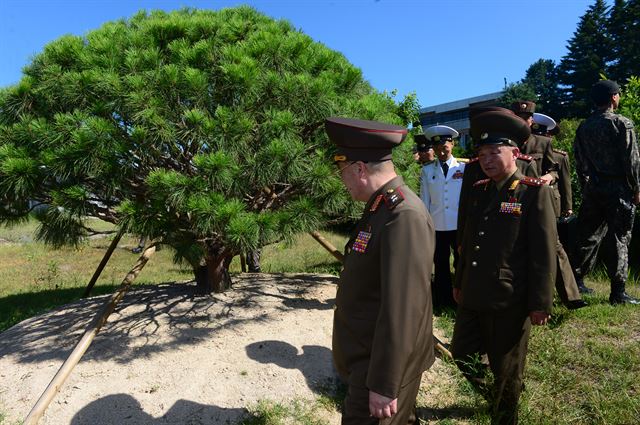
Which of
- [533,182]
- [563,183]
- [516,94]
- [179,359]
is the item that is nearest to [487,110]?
[533,182]

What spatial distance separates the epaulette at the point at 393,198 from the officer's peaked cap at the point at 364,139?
16cm

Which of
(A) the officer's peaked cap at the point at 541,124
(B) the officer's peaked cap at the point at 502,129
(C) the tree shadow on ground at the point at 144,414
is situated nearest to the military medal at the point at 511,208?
A: (B) the officer's peaked cap at the point at 502,129

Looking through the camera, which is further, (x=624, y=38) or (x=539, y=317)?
(x=624, y=38)

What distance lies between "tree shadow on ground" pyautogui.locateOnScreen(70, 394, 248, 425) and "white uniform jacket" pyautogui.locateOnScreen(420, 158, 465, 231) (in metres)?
2.53

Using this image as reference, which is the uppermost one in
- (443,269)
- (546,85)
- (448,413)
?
(546,85)

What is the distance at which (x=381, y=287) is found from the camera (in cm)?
166

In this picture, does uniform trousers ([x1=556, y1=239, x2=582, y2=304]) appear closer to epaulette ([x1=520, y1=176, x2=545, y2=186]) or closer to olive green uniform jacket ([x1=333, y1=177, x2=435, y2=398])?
epaulette ([x1=520, y1=176, x2=545, y2=186])

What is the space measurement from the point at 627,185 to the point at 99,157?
4114mm

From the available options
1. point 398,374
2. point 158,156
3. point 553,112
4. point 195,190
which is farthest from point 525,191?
point 553,112

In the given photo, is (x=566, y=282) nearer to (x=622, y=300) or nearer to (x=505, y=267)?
(x=622, y=300)

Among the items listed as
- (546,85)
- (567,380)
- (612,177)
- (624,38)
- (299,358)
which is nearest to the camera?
(567,380)

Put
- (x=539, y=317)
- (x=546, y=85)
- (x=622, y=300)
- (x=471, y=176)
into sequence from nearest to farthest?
(x=539, y=317)
(x=471, y=176)
(x=622, y=300)
(x=546, y=85)

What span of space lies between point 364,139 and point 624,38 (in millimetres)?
37333

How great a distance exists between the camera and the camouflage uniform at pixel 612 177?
418 centimetres
